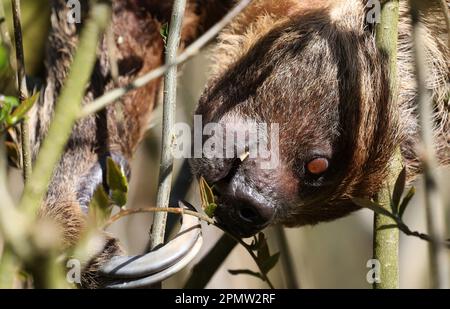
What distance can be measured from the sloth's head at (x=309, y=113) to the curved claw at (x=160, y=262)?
0.54 meters

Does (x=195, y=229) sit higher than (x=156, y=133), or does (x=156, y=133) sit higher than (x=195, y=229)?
(x=156, y=133)

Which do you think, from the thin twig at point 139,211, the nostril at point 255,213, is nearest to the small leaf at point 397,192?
the thin twig at point 139,211

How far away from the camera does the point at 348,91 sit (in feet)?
13.8

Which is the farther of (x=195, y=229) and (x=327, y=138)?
(x=327, y=138)

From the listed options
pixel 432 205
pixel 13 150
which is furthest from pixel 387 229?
pixel 13 150

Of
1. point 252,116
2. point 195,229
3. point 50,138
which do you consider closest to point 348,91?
point 252,116

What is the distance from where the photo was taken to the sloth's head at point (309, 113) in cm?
405

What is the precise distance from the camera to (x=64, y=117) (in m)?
2.52

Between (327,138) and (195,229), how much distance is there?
1055 mm

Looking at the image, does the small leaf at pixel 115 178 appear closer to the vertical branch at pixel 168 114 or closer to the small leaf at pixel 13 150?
the vertical branch at pixel 168 114

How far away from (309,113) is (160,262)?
1.32 meters

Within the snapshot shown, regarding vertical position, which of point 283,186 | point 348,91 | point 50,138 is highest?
point 348,91

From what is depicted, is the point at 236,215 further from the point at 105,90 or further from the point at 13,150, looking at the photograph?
the point at 105,90

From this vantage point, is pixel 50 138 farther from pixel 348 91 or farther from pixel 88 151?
pixel 88 151
